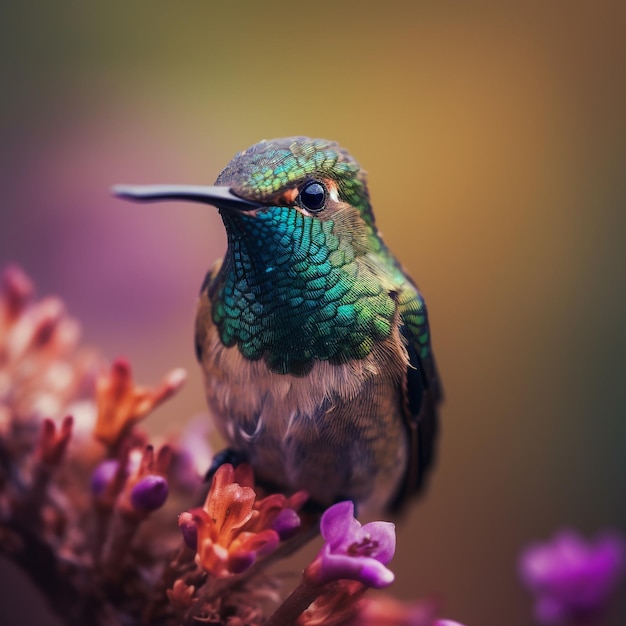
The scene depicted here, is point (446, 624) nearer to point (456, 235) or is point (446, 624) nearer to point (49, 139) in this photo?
point (456, 235)

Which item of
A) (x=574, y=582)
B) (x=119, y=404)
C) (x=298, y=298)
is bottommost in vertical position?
(x=574, y=582)

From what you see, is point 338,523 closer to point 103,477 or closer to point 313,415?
point 313,415

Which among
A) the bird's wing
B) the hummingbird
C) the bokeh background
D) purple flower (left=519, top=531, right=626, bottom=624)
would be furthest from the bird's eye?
the bokeh background

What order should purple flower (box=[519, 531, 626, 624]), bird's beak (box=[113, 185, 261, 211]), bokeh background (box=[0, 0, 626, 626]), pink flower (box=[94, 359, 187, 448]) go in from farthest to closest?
bokeh background (box=[0, 0, 626, 626])
purple flower (box=[519, 531, 626, 624])
pink flower (box=[94, 359, 187, 448])
bird's beak (box=[113, 185, 261, 211])

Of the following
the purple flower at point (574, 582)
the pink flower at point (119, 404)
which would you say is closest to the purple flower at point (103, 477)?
the pink flower at point (119, 404)

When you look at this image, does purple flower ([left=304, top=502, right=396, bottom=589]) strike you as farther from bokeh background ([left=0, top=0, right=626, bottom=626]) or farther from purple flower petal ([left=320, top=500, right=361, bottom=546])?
bokeh background ([left=0, top=0, right=626, bottom=626])

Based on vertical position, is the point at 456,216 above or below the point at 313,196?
below

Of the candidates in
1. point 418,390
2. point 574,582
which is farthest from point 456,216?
point 418,390
